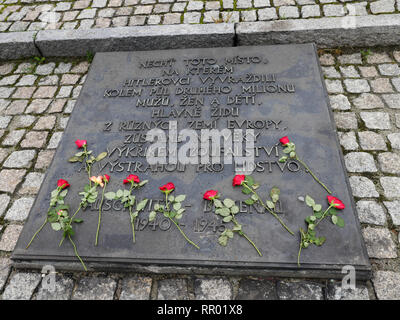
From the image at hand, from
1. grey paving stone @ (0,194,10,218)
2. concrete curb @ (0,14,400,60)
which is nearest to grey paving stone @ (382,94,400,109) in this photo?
concrete curb @ (0,14,400,60)

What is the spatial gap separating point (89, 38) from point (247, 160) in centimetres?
260

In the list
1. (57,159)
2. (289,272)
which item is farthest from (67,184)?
(289,272)

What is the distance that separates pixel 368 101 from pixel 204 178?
1.90 metres

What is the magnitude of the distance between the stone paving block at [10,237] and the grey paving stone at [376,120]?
3165 mm

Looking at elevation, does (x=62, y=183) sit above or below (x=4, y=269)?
above

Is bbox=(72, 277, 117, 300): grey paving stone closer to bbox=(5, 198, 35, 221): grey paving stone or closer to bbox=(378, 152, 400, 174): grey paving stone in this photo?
bbox=(5, 198, 35, 221): grey paving stone

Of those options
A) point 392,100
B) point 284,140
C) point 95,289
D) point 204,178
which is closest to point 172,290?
point 95,289

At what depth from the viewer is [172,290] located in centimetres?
195

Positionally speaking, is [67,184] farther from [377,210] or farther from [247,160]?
[377,210]

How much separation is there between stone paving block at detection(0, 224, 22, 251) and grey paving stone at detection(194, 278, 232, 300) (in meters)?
1.47

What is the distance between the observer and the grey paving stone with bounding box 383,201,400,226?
213cm

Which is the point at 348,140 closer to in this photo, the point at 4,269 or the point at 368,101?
the point at 368,101

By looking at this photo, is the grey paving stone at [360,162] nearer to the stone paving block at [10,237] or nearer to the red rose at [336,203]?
the red rose at [336,203]

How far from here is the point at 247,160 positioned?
2.22 m
